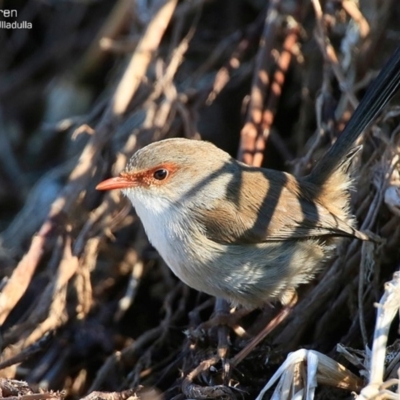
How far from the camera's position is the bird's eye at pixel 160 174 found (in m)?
4.51

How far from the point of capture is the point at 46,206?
19.9ft

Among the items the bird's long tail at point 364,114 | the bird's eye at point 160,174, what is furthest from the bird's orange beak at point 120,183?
the bird's long tail at point 364,114

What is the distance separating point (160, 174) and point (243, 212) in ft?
1.86

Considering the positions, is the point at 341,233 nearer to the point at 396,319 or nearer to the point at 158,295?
the point at 396,319

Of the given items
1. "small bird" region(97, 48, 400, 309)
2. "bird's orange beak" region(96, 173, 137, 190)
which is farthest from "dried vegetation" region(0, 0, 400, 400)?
"bird's orange beak" region(96, 173, 137, 190)

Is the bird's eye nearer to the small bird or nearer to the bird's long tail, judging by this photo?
the small bird

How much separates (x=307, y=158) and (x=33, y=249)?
1.94 m

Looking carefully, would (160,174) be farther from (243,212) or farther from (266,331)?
(266,331)

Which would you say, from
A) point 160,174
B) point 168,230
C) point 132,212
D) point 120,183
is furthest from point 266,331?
point 132,212

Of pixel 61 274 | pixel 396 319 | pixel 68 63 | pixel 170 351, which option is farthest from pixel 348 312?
pixel 68 63

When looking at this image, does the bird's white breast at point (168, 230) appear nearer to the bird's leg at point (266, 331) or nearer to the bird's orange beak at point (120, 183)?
the bird's orange beak at point (120, 183)

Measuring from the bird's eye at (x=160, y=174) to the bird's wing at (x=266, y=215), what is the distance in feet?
1.14

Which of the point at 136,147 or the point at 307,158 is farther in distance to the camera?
the point at 136,147

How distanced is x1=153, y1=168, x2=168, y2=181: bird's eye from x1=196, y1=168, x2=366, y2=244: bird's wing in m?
0.35
